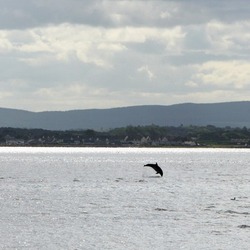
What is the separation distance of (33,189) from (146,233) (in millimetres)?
53360

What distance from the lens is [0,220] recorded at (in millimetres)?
76562

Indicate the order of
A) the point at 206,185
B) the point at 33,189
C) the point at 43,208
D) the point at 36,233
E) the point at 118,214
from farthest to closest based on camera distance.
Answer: the point at 206,185 < the point at 33,189 < the point at 43,208 < the point at 118,214 < the point at 36,233

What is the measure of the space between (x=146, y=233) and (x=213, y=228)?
6.15m

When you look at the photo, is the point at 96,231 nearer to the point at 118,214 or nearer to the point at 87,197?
the point at 118,214

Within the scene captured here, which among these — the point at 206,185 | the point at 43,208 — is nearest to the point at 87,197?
the point at 43,208

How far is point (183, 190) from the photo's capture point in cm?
11888

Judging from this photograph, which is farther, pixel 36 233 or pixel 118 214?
pixel 118 214

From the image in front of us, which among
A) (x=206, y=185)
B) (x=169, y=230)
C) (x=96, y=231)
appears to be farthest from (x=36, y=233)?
(x=206, y=185)

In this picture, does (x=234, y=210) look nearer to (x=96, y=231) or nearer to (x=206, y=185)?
(x=96, y=231)

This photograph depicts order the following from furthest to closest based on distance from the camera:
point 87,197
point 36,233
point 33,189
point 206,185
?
point 206,185 → point 33,189 → point 87,197 → point 36,233

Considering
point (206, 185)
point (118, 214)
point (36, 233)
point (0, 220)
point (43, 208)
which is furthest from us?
point (206, 185)

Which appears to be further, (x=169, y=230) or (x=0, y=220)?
(x=0, y=220)

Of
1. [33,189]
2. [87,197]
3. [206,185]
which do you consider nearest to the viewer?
[87,197]

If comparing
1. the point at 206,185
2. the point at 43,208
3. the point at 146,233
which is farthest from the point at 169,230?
the point at 206,185
